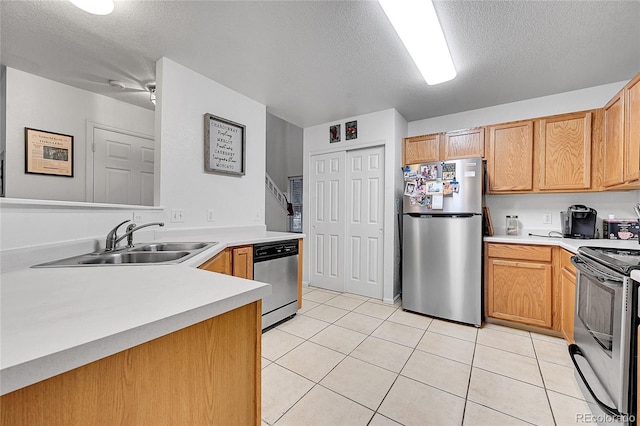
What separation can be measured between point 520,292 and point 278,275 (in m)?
2.26

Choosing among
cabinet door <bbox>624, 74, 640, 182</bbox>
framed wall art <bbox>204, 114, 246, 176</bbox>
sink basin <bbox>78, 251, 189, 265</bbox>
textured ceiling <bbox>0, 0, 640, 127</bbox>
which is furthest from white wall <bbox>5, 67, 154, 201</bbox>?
cabinet door <bbox>624, 74, 640, 182</bbox>

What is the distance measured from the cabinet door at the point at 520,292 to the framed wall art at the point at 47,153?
14.2 ft

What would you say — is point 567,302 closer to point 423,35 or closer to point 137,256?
point 423,35

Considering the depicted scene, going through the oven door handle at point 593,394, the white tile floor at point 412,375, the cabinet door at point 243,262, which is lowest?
the white tile floor at point 412,375


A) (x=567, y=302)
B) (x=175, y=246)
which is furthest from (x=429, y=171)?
(x=175, y=246)

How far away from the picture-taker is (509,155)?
2.79 meters

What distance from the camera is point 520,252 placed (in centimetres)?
246

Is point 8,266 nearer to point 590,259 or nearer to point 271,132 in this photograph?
point 590,259

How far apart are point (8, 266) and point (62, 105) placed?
2.48 metres

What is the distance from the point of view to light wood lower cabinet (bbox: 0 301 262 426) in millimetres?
452

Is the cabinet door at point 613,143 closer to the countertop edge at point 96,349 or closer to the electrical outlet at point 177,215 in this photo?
the countertop edge at point 96,349

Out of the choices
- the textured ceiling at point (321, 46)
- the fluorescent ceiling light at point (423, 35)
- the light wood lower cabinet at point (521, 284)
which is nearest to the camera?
the fluorescent ceiling light at point (423, 35)

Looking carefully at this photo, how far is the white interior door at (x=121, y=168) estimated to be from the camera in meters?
2.88

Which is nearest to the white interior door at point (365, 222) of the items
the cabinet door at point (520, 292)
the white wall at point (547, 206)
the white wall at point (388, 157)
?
the white wall at point (388, 157)
